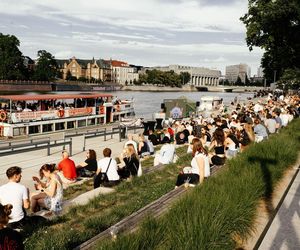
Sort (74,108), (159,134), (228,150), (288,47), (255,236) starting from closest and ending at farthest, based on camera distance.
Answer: (255,236) < (228,150) < (159,134) < (74,108) < (288,47)

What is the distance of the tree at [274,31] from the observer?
39.3 meters

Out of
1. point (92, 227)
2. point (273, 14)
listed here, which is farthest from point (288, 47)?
point (92, 227)

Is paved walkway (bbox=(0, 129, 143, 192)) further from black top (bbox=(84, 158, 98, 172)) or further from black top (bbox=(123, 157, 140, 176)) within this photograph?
black top (bbox=(123, 157, 140, 176))

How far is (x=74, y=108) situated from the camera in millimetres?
30766

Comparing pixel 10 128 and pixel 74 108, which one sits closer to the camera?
pixel 10 128

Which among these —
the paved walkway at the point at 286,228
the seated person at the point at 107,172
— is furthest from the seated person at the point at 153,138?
the paved walkway at the point at 286,228

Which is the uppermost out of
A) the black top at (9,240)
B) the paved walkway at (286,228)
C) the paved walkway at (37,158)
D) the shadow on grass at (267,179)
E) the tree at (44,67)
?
the tree at (44,67)

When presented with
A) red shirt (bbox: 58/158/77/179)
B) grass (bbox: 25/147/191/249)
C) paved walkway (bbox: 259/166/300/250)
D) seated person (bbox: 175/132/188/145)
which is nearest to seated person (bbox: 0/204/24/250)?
grass (bbox: 25/147/191/249)

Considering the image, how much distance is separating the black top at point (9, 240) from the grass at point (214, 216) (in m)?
0.92

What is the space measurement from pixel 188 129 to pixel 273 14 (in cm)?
2188

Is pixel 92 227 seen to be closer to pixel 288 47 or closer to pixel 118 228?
pixel 118 228

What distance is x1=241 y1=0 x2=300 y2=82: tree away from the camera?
3931 centimetres

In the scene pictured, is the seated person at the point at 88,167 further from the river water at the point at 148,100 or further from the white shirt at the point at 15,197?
the river water at the point at 148,100

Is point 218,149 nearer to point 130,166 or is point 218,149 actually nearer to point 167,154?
point 167,154
